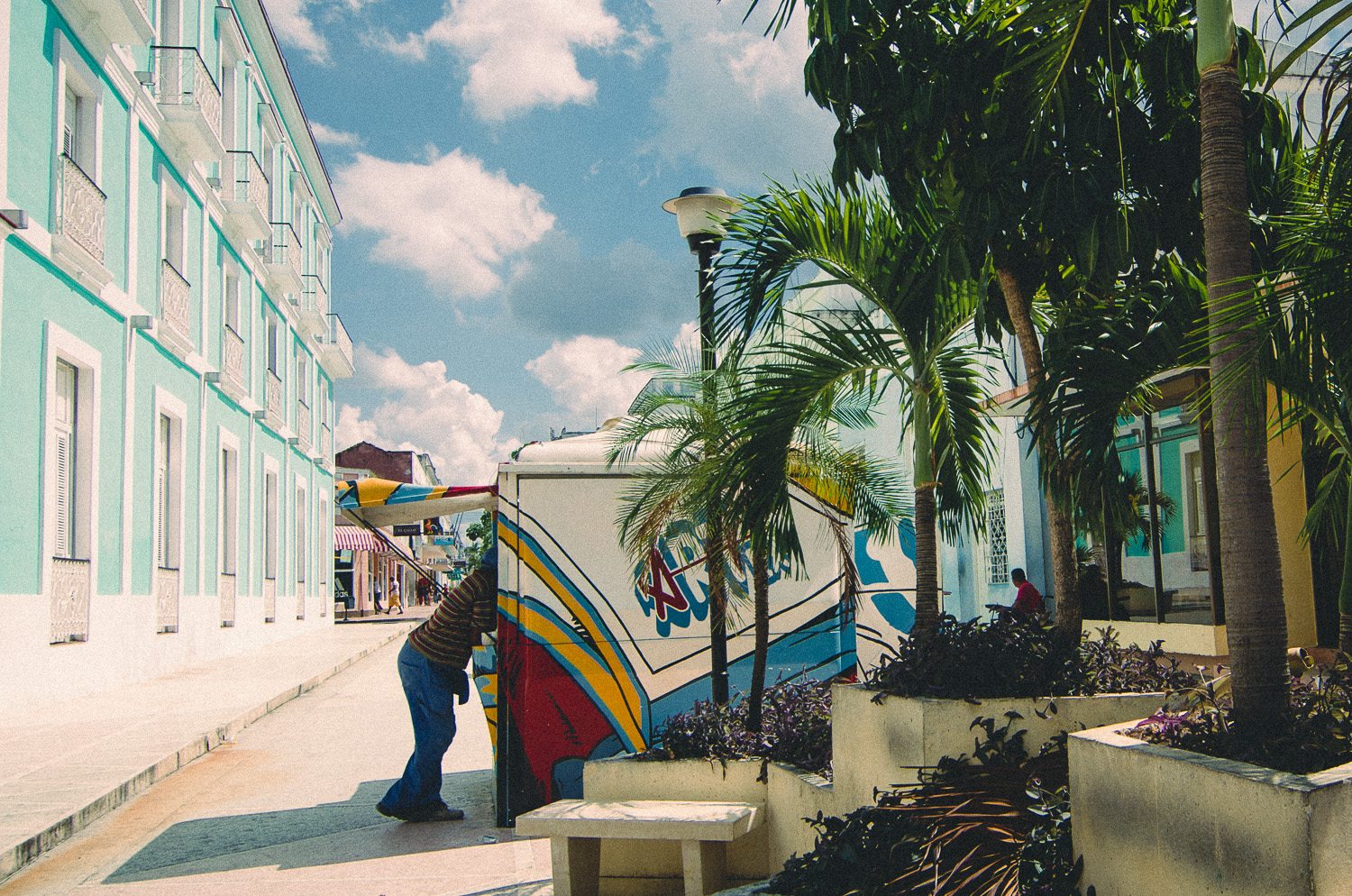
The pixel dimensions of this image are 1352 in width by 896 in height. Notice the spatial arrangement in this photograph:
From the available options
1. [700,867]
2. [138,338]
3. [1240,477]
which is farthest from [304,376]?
[1240,477]

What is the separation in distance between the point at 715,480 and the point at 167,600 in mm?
13816

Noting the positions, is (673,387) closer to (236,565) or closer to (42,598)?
(42,598)

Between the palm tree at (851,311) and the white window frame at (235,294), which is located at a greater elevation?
the white window frame at (235,294)

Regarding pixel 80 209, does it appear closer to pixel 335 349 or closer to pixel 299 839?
pixel 299 839

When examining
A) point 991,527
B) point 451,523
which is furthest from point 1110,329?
point 451,523

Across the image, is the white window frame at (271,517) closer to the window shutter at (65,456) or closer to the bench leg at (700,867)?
the window shutter at (65,456)

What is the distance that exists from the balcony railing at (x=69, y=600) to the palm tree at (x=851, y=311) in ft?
33.1

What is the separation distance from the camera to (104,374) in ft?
44.2

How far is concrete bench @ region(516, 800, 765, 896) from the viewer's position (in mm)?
4609

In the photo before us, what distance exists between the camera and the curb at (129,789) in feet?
18.4

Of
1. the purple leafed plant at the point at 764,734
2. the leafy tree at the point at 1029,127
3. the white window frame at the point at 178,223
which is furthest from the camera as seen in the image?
the white window frame at the point at 178,223

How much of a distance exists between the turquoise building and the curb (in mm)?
2144

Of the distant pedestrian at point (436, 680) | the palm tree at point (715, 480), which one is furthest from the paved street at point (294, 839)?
the palm tree at point (715, 480)

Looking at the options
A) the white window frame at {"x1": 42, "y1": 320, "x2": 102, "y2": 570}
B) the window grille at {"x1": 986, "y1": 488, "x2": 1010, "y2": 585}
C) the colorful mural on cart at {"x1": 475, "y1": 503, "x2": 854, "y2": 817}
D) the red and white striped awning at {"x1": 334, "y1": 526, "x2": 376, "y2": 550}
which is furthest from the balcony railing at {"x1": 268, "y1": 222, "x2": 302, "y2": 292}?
the red and white striped awning at {"x1": 334, "y1": 526, "x2": 376, "y2": 550}
